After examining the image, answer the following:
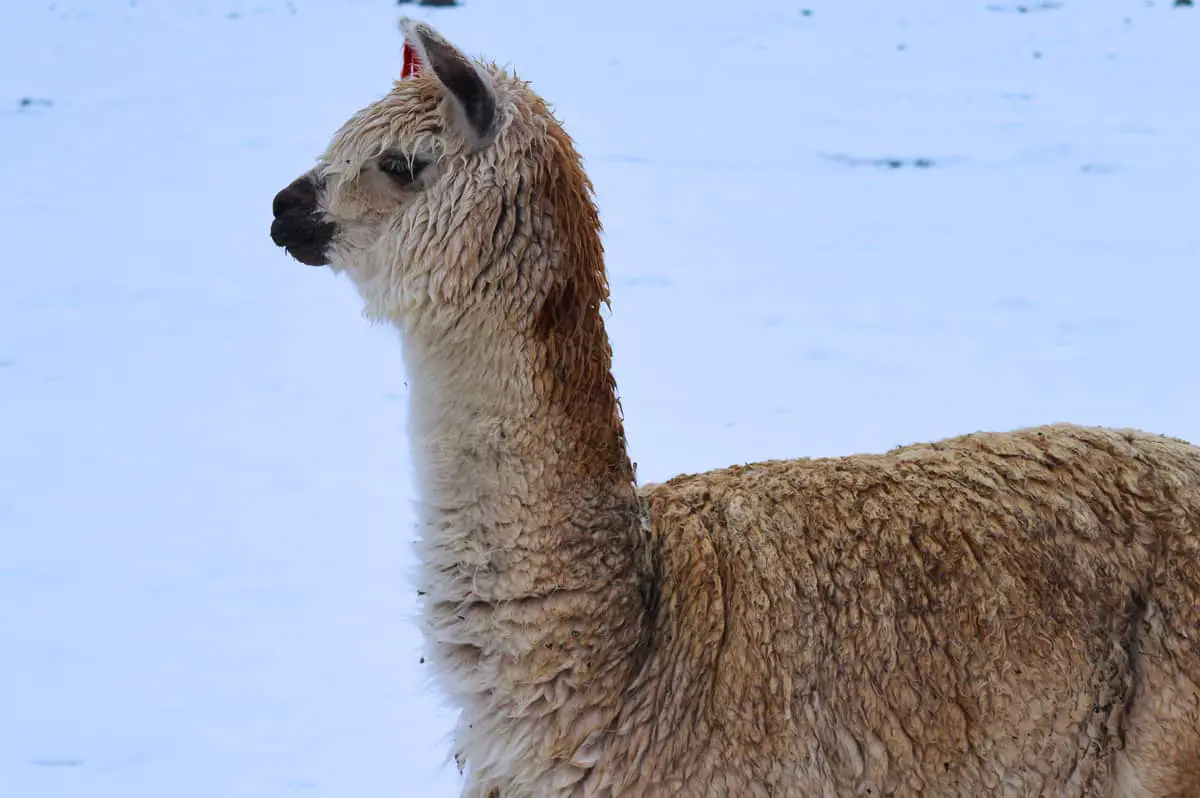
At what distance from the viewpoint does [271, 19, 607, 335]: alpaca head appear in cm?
241

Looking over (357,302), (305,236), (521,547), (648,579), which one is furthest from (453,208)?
(357,302)

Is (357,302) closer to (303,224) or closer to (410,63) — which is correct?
(410,63)

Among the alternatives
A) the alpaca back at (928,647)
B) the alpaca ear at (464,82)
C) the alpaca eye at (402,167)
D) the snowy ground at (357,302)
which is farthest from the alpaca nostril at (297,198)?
the snowy ground at (357,302)

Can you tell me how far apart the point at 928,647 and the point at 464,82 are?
123 cm

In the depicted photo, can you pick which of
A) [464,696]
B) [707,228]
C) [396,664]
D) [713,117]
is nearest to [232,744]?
[396,664]

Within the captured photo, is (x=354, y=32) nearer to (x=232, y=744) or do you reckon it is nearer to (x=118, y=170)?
(x=118, y=170)

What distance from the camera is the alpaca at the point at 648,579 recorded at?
2383mm

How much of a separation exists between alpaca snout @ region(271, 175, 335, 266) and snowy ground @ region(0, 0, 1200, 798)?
1.34 m

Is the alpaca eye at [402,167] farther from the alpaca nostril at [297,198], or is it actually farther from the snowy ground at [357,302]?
the snowy ground at [357,302]

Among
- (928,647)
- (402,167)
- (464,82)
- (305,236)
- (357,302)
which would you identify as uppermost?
(464,82)

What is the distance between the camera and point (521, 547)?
239 cm

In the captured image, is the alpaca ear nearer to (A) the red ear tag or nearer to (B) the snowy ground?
(A) the red ear tag

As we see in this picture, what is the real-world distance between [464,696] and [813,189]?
315 inches

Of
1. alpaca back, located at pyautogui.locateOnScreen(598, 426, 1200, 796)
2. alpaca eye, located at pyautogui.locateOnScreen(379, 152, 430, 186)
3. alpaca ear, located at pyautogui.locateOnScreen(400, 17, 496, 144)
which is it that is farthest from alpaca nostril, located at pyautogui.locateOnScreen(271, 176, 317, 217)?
alpaca back, located at pyautogui.locateOnScreen(598, 426, 1200, 796)
